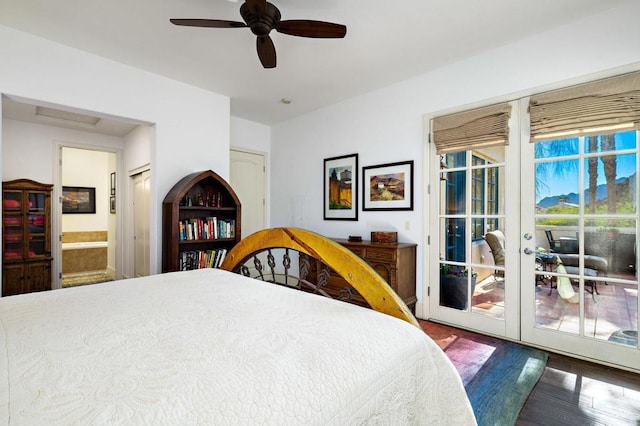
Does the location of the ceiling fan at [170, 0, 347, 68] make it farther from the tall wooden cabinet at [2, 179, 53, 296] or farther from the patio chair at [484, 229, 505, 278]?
the tall wooden cabinet at [2, 179, 53, 296]

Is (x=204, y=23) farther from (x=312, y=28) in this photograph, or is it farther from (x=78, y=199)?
(x=78, y=199)

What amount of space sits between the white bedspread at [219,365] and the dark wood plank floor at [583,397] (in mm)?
1287

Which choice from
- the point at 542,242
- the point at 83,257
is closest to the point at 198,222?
the point at 542,242

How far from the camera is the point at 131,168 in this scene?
468 centimetres

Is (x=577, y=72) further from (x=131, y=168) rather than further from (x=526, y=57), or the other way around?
(x=131, y=168)

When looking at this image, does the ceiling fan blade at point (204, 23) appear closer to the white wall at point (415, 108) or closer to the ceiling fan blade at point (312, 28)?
the ceiling fan blade at point (312, 28)

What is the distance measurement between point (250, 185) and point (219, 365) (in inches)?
169

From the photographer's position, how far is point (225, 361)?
2.37ft

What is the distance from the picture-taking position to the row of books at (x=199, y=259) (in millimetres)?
3322

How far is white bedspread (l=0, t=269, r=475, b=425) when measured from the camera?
0.56 m

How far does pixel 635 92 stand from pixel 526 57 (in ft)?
2.66

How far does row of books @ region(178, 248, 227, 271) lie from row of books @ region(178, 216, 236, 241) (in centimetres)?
17

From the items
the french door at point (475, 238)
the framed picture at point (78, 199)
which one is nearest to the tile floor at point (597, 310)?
the french door at point (475, 238)

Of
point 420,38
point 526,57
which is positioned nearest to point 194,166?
point 420,38
